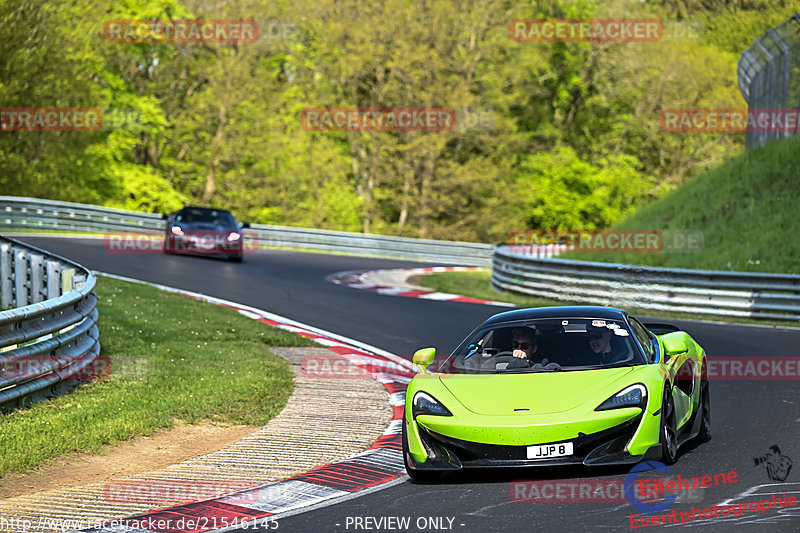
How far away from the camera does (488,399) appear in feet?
24.3

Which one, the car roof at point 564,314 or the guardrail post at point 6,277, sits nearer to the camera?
the car roof at point 564,314

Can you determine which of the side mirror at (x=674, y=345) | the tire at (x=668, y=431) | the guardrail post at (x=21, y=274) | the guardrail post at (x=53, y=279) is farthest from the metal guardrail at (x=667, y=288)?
the tire at (x=668, y=431)

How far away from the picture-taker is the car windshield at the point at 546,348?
7984 mm

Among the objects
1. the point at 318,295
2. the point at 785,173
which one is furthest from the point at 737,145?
the point at 318,295

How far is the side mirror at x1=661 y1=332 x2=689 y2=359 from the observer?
8.23 metres

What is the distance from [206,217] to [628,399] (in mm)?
22923

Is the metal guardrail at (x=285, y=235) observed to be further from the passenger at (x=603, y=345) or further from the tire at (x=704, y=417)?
the passenger at (x=603, y=345)

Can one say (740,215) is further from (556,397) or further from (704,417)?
(556,397)

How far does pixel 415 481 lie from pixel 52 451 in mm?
2732

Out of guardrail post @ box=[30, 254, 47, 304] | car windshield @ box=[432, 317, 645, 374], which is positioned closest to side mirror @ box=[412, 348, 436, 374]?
car windshield @ box=[432, 317, 645, 374]

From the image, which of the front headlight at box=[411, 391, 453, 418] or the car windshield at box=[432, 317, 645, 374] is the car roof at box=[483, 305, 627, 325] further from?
the front headlight at box=[411, 391, 453, 418]

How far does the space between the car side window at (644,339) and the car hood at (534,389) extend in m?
0.48

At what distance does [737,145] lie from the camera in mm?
60031

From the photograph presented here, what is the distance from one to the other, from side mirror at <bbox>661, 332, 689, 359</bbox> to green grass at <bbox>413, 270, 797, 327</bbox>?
35.1ft
